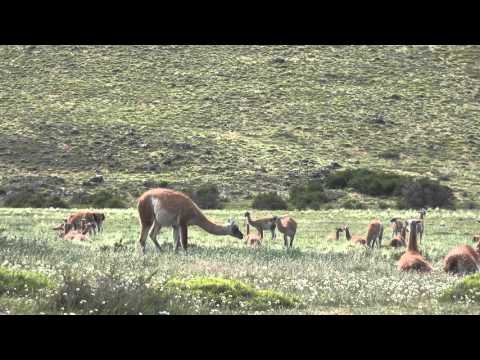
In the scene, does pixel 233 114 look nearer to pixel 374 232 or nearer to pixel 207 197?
pixel 207 197

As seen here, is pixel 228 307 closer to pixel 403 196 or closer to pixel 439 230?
pixel 439 230

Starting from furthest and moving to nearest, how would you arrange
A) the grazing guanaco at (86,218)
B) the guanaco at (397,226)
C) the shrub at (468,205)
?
the shrub at (468,205) → the guanaco at (397,226) → the grazing guanaco at (86,218)

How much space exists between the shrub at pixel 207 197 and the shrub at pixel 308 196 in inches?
195

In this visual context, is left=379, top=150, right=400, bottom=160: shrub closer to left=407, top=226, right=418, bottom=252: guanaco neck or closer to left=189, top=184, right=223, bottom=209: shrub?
left=189, top=184, right=223, bottom=209: shrub

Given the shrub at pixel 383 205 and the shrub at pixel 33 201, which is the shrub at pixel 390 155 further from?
the shrub at pixel 33 201

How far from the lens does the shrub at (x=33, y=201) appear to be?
55.2 meters

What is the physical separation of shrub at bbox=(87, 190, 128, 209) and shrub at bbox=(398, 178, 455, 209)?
60.2 ft

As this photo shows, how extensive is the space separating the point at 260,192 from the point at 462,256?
4458 cm

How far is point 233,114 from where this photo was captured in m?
81.7

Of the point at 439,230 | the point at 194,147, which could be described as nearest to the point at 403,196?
the point at 194,147

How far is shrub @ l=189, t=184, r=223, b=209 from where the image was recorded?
55775 millimetres

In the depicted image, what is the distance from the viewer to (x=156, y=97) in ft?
282

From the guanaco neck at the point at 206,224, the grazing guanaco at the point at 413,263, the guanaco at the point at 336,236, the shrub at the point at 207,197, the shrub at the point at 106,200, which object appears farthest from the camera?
the shrub at the point at 207,197

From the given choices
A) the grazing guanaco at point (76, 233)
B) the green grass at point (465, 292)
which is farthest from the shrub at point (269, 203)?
the green grass at point (465, 292)
